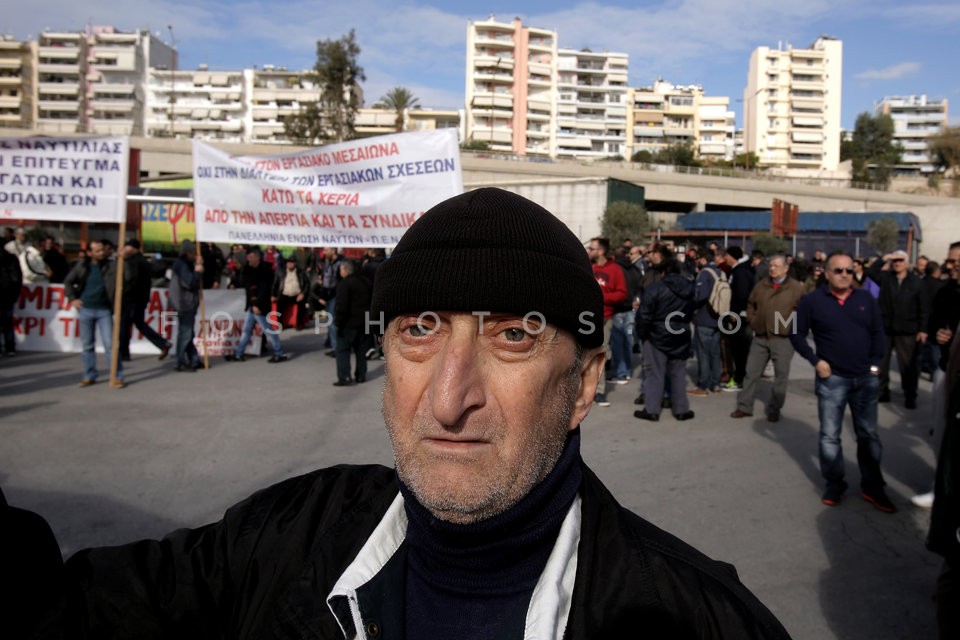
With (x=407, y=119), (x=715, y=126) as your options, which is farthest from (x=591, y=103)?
(x=407, y=119)

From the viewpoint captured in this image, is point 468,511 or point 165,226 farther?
point 165,226

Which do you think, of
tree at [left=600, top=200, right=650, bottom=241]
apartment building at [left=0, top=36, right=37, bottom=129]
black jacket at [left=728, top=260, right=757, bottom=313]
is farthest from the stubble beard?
apartment building at [left=0, top=36, right=37, bottom=129]

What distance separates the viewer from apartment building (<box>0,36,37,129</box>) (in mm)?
103125

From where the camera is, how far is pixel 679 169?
63.7 meters

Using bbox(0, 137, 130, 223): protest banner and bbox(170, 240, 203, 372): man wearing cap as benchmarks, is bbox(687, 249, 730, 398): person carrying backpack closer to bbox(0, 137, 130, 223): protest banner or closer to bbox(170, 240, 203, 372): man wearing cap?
bbox(170, 240, 203, 372): man wearing cap

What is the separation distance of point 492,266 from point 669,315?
23.9 ft

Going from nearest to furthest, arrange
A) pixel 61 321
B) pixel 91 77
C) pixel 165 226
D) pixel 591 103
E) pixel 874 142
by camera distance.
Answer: pixel 61 321
pixel 165 226
pixel 874 142
pixel 91 77
pixel 591 103

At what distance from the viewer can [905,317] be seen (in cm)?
915

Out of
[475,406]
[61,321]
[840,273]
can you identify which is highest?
[840,273]

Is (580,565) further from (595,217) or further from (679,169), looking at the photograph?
(679,169)

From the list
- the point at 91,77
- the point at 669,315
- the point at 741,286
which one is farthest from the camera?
the point at 91,77

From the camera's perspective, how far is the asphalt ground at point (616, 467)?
4242mm

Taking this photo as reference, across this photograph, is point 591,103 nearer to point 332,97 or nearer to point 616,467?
point 332,97

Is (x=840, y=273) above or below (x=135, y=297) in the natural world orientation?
above
